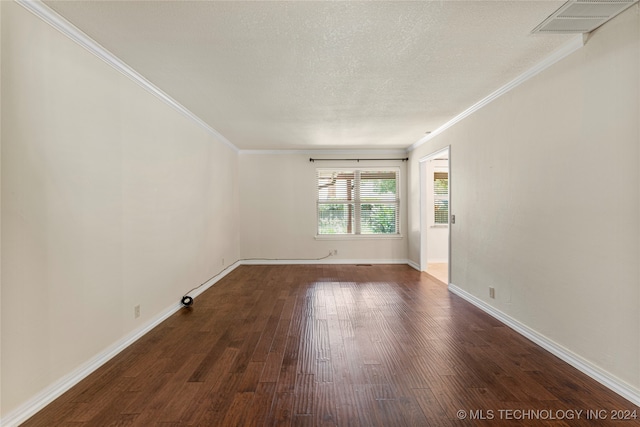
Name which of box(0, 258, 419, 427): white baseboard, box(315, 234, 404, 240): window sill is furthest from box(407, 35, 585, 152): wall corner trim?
box(0, 258, 419, 427): white baseboard

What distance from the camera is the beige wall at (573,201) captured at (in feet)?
5.93

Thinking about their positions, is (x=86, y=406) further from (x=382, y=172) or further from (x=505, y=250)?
(x=382, y=172)

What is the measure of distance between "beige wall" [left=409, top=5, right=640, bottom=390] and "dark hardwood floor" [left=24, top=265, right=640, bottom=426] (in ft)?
1.12

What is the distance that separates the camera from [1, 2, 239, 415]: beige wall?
159cm

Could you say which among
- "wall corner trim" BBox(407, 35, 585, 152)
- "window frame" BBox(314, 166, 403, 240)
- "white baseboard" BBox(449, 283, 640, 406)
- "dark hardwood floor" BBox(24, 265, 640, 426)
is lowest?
"dark hardwood floor" BBox(24, 265, 640, 426)

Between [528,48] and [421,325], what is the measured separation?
2.65 metres

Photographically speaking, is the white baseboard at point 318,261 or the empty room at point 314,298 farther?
the white baseboard at point 318,261

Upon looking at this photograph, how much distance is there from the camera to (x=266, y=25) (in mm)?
1911

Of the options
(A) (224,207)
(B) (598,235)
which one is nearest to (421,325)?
(B) (598,235)

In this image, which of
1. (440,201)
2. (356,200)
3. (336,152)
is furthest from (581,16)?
(440,201)

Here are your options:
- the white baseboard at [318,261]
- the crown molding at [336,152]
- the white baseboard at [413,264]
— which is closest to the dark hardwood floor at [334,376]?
the white baseboard at [413,264]

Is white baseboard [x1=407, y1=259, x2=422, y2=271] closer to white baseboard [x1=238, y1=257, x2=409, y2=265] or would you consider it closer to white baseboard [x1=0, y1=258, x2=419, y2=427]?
white baseboard [x1=238, y1=257, x2=409, y2=265]

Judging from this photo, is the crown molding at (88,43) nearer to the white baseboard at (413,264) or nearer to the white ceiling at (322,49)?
the white ceiling at (322,49)

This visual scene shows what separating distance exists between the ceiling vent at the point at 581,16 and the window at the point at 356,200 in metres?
4.24
